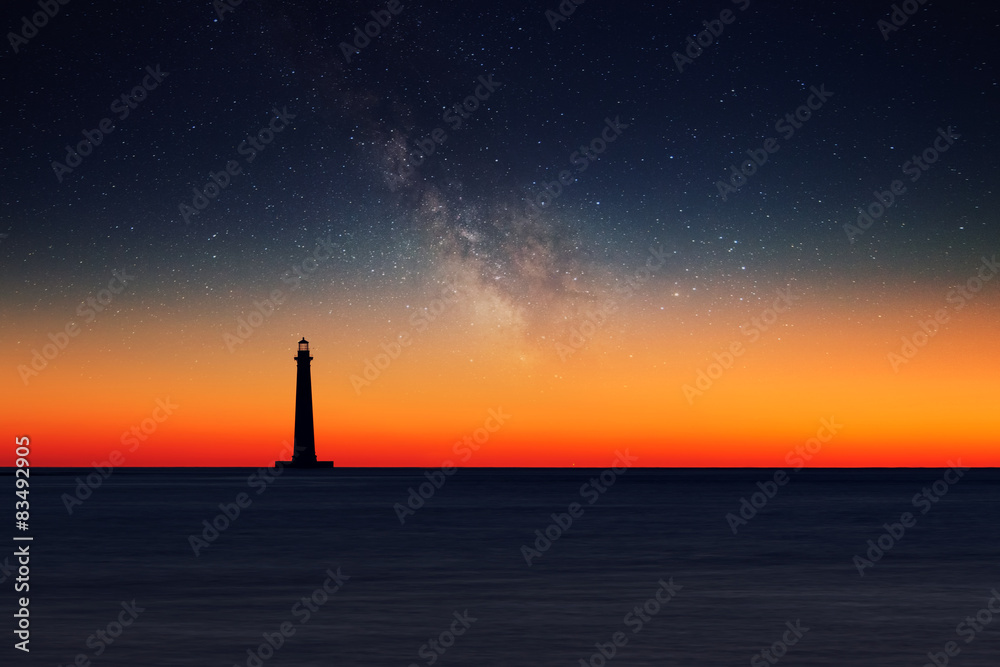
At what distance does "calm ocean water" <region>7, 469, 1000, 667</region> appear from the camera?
19516 millimetres

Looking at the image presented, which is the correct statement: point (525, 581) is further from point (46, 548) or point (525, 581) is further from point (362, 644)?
point (46, 548)

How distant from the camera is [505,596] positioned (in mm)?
27656

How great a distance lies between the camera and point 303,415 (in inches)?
6865

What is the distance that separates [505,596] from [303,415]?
149 metres

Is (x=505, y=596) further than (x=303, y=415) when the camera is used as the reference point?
No

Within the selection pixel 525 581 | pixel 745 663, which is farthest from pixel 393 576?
pixel 745 663

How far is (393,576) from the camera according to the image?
108 feet

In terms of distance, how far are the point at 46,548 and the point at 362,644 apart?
27126 millimetres

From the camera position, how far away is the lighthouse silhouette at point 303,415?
164250mm

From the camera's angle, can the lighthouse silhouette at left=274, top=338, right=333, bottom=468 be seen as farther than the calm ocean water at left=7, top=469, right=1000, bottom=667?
Yes

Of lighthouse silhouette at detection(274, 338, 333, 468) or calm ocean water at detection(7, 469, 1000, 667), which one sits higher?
lighthouse silhouette at detection(274, 338, 333, 468)

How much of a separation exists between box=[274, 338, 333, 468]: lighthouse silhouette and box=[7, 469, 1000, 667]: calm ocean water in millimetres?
107274

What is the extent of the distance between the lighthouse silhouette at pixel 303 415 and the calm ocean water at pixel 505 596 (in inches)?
4223

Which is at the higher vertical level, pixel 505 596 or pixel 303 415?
pixel 303 415
